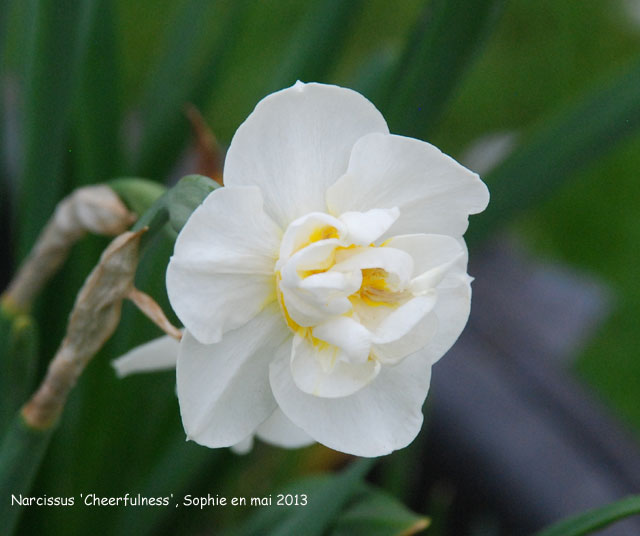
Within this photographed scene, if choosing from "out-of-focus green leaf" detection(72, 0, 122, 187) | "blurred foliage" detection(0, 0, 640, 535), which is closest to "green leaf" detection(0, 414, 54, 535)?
"blurred foliage" detection(0, 0, 640, 535)

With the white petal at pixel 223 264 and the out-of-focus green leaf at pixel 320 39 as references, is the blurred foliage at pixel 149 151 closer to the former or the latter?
the out-of-focus green leaf at pixel 320 39

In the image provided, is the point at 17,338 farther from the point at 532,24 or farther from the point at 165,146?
the point at 532,24

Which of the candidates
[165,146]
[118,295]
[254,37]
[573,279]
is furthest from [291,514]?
[254,37]

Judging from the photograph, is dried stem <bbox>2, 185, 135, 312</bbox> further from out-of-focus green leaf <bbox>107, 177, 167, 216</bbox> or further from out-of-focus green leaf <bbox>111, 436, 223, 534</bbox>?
out-of-focus green leaf <bbox>111, 436, 223, 534</bbox>

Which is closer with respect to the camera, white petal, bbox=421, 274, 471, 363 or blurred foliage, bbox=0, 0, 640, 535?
white petal, bbox=421, 274, 471, 363

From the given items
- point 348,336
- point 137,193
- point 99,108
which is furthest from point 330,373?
point 99,108
